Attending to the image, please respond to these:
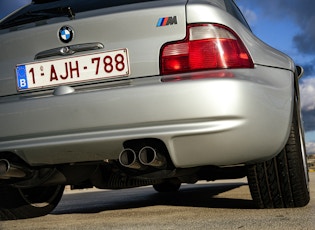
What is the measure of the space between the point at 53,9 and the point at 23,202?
1458 mm

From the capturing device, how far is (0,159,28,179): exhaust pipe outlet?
8.77ft

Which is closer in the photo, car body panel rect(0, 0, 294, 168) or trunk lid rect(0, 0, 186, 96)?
car body panel rect(0, 0, 294, 168)

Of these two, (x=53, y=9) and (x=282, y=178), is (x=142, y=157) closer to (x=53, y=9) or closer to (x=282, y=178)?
(x=282, y=178)

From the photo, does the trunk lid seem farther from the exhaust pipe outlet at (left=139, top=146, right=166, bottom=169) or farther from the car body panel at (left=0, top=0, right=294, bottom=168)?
the exhaust pipe outlet at (left=139, top=146, right=166, bottom=169)

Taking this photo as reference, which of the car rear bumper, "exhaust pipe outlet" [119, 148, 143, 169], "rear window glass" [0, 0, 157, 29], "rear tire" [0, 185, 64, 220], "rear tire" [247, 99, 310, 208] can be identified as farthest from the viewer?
"rear tire" [0, 185, 64, 220]

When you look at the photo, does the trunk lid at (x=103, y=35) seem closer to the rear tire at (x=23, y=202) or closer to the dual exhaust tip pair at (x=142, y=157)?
the dual exhaust tip pair at (x=142, y=157)

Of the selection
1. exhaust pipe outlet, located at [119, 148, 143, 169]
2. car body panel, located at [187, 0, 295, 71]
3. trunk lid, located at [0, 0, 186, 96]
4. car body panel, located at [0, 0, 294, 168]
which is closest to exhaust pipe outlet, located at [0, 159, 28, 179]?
car body panel, located at [0, 0, 294, 168]

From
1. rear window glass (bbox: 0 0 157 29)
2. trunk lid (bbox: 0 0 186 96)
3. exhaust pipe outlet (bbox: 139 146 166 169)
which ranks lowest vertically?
exhaust pipe outlet (bbox: 139 146 166 169)

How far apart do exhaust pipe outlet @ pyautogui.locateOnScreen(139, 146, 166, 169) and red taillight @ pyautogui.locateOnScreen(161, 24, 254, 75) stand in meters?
0.39

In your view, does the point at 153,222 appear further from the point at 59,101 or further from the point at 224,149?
the point at 59,101

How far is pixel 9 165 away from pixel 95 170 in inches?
29.8

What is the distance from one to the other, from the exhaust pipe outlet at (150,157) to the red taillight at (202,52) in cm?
39

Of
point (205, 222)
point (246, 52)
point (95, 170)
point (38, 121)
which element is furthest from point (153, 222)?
point (246, 52)

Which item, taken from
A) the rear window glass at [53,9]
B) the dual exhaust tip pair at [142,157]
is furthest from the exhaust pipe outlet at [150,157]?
the rear window glass at [53,9]
